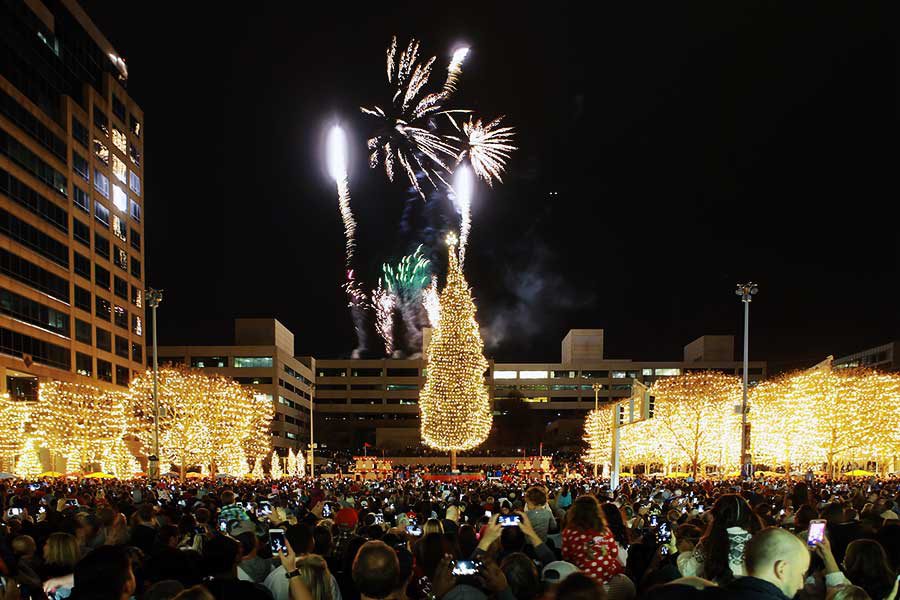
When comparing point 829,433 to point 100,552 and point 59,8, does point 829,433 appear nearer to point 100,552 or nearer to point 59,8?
point 100,552

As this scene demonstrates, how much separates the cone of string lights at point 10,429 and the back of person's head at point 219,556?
149 feet

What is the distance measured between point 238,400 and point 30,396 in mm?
15201

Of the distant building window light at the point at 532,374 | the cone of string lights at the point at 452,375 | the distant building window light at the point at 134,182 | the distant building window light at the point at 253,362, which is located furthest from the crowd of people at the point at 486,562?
the distant building window light at the point at 532,374

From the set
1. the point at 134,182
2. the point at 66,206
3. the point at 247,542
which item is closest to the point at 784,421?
the point at 247,542

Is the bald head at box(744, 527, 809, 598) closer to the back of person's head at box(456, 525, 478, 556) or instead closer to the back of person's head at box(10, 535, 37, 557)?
the back of person's head at box(456, 525, 478, 556)

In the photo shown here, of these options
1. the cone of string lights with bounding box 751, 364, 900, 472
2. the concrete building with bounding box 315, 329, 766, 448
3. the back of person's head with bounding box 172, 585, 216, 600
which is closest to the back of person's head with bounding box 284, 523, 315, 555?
the back of person's head with bounding box 172, 585, 216, 600

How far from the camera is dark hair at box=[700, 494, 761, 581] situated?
5.98 meters

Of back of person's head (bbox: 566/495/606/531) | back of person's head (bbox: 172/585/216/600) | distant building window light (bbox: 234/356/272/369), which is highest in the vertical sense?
back of person's head (bbox: 172/585/216/600)

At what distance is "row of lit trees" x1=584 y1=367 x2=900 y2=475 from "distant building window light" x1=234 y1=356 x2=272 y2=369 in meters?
48.9

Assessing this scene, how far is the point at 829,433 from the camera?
5272cm

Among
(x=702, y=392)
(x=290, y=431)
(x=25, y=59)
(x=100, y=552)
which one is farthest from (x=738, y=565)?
(x=290, y=431)

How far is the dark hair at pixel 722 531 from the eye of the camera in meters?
5.98

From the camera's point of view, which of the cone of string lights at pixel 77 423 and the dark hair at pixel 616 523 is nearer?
the dark hair at pixel 616 523

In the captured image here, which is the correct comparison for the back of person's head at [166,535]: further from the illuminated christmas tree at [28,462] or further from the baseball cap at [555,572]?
the illuminated christmas tree at [28,462]
